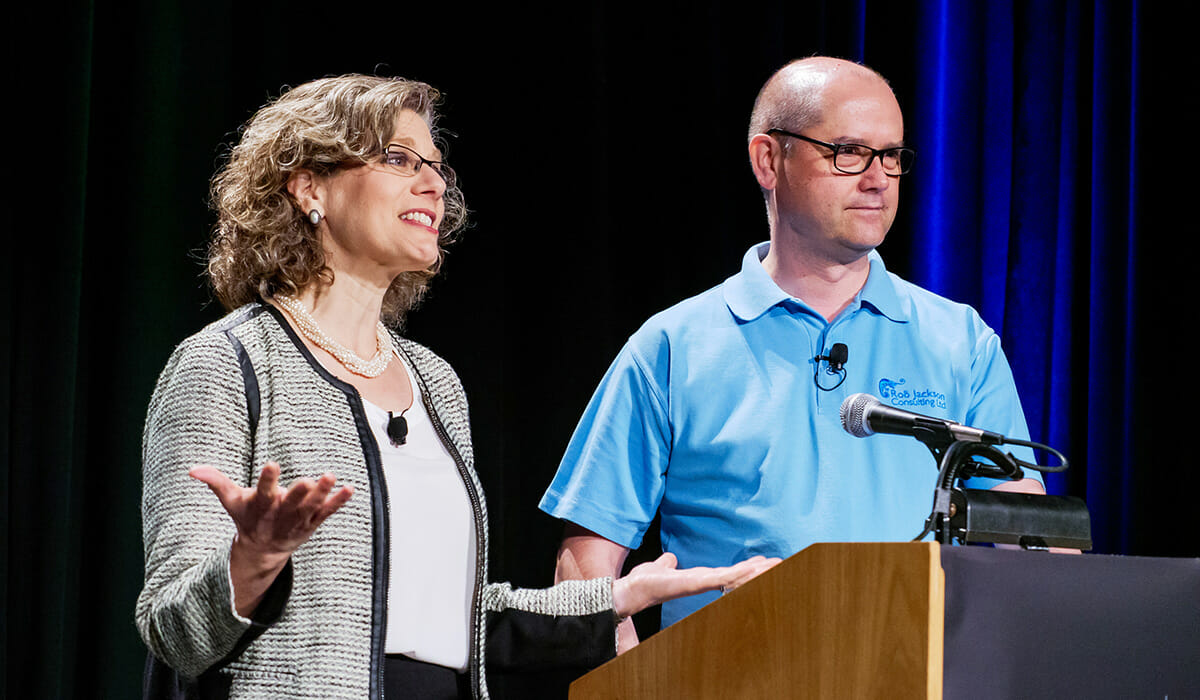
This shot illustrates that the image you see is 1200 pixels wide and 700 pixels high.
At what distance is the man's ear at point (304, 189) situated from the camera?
1.93 m

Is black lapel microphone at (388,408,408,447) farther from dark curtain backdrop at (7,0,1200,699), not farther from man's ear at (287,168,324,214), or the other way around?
dark curtain backdrop at (7,0,1200,699)

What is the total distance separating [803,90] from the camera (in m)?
2.56

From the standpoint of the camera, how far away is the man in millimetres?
2348

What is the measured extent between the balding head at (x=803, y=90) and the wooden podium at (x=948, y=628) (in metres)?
1.39

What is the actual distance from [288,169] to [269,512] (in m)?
0.83

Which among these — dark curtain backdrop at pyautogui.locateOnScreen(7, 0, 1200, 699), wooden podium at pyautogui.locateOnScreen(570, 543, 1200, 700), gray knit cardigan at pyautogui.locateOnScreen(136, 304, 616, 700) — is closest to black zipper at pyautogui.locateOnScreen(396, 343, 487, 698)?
gray knit cardigan at pyautogui.locateOnScreen(136, 304, 616, 700)

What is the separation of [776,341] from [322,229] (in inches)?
39.8

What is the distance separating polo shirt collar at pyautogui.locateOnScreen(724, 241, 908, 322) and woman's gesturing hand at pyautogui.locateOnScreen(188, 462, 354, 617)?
1.41 meters

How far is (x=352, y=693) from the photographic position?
156 cm

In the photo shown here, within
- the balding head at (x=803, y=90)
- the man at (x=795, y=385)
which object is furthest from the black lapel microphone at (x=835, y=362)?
the balding head at (x=803, y=90)

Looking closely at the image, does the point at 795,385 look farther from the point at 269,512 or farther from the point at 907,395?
the point at 269,512

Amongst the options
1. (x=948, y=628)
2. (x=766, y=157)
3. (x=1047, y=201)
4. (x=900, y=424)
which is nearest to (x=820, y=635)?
(x=948, y=628)

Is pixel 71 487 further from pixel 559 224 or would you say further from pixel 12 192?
pixel 559 224

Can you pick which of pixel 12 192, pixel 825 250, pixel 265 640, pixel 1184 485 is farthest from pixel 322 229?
pixel 1184 485
